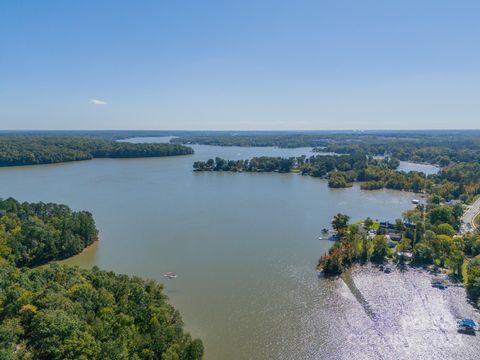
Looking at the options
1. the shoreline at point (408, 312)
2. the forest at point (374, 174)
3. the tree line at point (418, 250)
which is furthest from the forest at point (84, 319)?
the forest at point (374, 174)

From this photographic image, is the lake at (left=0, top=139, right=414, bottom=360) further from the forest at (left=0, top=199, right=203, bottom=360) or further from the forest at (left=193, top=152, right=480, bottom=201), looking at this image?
the forest at (left=193, top=152, right=480, bottom=201)

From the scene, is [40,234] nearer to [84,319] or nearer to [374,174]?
[84,319]

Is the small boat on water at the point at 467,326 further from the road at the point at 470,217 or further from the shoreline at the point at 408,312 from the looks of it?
the road at the point at 470,217

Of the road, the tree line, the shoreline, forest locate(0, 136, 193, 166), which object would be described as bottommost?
the shoreline

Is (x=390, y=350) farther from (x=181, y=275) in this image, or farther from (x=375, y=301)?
(x=181, y=275)

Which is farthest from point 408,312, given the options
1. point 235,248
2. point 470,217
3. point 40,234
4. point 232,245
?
point 40,234

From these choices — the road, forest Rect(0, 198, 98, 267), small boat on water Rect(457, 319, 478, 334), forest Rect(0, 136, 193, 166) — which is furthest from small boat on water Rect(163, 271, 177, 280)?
forest Rect(0, 136, 193, 166)

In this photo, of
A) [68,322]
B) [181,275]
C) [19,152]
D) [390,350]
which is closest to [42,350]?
[68,322]

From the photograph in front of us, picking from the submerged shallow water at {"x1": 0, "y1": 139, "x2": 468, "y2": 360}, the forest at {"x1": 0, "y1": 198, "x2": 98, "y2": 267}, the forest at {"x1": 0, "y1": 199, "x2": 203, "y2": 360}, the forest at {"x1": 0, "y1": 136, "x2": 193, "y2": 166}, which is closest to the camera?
the forest at {"x1": 0, "y1": 199, "x2": 203, "y2": 360}
